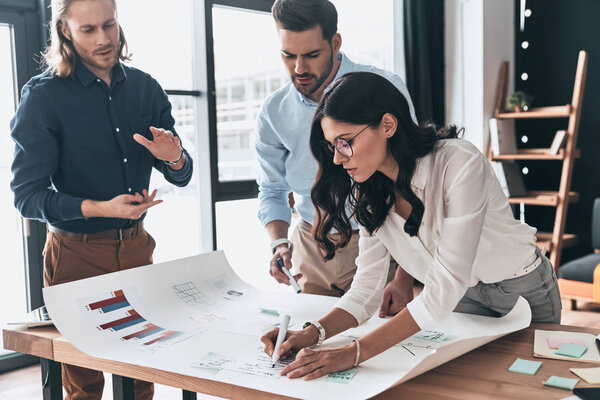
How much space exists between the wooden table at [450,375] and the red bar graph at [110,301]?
0.32 ft

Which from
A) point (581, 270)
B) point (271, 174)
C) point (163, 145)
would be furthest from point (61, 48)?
point (581, 270)

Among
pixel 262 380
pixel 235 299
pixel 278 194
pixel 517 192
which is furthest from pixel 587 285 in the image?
pixel 262 380

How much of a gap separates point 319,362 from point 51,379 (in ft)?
2.26

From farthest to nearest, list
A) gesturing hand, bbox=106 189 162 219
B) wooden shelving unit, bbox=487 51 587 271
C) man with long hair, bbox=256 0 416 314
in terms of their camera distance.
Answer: wooden shelving unit, bbox=487 51 587 271 → man with long hair, bbox=256 0 416 314 → gesturing hand, bbox=106 189 162 219

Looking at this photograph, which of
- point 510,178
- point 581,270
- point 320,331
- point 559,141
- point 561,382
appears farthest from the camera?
point 510,178

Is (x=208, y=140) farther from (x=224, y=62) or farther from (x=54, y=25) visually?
A: (x=54, y=25)

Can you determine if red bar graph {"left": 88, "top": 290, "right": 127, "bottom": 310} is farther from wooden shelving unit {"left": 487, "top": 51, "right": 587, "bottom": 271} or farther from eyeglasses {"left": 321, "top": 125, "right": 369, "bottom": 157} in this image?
wooden shelving unit {"left": 487, "top": 51, "right": 587, "bottom": 271}

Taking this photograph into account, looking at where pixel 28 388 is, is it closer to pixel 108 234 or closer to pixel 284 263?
pixel 108 234

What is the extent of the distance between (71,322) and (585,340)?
42.3 inches

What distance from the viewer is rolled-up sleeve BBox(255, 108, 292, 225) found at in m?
1.89

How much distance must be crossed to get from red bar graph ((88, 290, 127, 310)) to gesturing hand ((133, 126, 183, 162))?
0.44m

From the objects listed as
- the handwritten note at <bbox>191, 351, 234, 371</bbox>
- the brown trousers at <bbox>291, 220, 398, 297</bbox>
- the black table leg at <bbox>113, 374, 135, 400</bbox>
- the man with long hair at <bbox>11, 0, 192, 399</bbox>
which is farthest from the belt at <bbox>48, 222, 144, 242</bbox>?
the handwritten note at <bbox>191, 351, 234, 371</bbox>

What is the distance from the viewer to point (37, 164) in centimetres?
162

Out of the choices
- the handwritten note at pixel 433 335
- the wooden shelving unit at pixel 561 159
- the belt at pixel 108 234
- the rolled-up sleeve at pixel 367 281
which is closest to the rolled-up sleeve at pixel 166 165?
the belt at pixel 108 234
